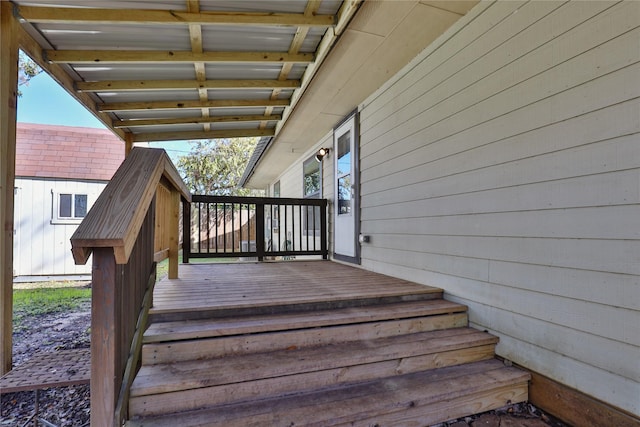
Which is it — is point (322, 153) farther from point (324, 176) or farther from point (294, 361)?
point (294, 361)

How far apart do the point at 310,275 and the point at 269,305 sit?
4.42 feet

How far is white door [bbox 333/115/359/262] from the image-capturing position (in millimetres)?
4292

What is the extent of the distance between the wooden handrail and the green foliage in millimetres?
14028

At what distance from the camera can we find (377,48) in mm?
2852

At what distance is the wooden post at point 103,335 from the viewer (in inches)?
47.9

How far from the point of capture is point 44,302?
4461 millimetres

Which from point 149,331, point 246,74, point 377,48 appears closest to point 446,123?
point 377,48

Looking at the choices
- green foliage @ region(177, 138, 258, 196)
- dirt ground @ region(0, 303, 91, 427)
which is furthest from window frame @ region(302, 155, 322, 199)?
green foliage @ region(177, 138, 258, 196)

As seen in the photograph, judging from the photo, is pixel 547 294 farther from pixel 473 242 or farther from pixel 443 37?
pixel 443 37

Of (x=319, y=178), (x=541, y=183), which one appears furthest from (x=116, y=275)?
(x=319, y=178)

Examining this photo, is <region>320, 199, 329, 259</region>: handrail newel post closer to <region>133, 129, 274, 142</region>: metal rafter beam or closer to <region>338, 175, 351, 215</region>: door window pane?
<region>338, 175, 351, 215</region>: door window pane

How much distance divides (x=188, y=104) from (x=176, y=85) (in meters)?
0.60

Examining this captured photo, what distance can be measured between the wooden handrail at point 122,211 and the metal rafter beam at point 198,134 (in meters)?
3.75

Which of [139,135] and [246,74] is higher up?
[246,74]
